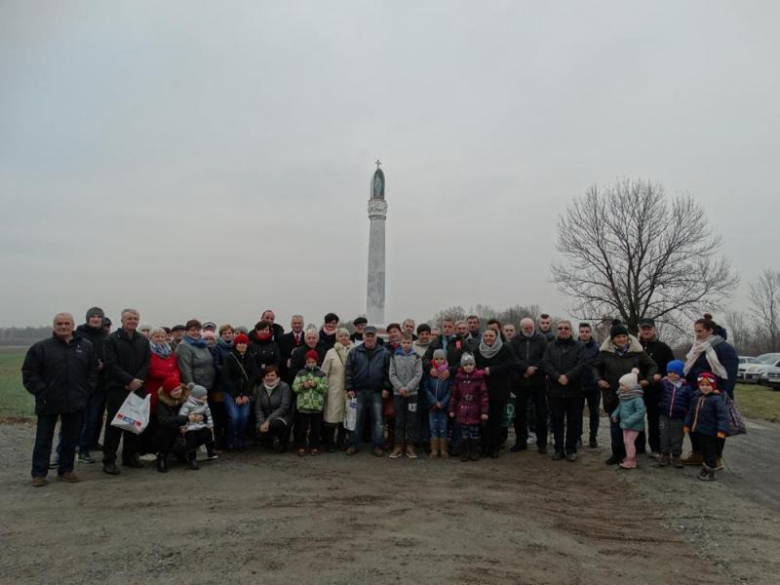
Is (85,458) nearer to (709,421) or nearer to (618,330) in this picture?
(618,330)

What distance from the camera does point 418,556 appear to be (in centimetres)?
411

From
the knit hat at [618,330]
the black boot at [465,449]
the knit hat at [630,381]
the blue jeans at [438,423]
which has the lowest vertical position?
the black boot at [465,449]

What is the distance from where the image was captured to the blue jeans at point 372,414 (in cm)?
786

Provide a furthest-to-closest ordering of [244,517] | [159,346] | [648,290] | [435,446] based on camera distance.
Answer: [648,290] < [435,446] < [159,346] < [244,517]

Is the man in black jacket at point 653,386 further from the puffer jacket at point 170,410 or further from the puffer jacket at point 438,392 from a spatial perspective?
the puffer jacket at point 170,410

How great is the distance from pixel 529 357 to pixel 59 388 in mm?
6236

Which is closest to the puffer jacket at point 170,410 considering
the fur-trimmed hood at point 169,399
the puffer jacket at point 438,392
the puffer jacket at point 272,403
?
the fur-trimmed hood at point 169,399

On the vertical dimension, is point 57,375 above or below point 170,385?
above

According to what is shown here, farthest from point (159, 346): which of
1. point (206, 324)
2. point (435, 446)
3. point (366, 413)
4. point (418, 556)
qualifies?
point (418, 556)

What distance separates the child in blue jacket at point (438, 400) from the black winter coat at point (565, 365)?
Result: 147 cm

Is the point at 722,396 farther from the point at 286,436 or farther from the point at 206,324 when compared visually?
the point at 206,324

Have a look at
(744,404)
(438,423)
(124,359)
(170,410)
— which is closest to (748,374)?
(744,404)

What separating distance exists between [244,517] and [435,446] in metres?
3.48

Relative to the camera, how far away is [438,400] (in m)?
7.70
